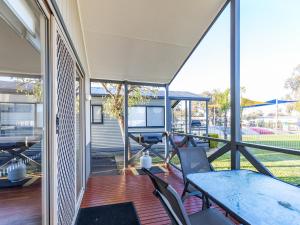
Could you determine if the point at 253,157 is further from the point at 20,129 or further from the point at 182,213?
the point at 20,129

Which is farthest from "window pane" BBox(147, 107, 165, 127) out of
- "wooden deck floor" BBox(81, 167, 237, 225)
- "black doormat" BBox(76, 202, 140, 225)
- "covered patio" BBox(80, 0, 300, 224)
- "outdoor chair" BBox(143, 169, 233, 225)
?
"outdoor chair" BBox(143, 169, 233, 225)

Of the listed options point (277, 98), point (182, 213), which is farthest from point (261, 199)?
point (277, 98)

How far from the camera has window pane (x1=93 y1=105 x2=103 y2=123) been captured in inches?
322

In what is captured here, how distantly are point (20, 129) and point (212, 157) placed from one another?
2902 millimetres

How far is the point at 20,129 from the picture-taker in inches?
57.1

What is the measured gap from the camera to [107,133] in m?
8.42

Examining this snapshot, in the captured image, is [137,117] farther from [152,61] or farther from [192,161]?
[192,161]

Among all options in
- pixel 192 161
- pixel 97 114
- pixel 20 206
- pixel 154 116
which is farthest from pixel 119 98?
pixel 20 206

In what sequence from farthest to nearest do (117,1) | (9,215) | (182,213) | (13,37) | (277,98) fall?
1. (277,98)
2. (117,1)
3. (9,215)
4. (13,37)
5. (182,213)

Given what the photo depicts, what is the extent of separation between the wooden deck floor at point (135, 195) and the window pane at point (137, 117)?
3828 mm

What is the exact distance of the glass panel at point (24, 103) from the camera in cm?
138

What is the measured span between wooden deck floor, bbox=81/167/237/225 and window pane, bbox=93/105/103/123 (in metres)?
4.07

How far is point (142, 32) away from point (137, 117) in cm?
514

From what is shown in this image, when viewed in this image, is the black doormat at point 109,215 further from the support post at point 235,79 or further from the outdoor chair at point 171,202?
the support post at point 235,79
